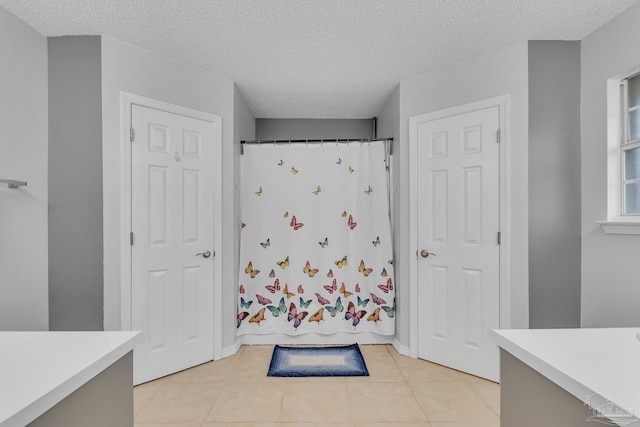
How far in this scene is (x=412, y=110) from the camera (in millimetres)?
2873

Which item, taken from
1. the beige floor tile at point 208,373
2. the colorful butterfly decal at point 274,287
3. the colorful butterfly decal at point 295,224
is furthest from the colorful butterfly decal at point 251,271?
the beige floor tile at point 208,373

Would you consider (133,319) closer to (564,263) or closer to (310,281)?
(310,281)

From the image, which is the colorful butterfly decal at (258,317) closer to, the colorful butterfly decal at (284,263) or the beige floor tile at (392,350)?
the colorful butterfly decal at (284,263)

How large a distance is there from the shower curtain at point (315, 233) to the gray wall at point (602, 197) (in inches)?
58.8

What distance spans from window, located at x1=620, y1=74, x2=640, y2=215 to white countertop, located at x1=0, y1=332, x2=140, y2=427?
107 inches

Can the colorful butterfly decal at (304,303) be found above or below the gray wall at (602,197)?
below

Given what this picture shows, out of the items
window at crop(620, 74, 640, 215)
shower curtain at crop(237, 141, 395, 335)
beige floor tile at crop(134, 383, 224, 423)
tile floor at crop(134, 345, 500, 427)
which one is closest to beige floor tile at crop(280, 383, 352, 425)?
tile floor at crop(134, 345, 500, 427)

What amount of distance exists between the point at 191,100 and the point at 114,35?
2.06 feet

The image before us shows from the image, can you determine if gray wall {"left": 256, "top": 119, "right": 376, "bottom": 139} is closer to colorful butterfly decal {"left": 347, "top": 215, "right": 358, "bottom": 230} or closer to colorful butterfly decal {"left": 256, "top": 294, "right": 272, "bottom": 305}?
colorful butterfly decal {"left": 347, "top": 215, "right": 358, "bottom": 230}

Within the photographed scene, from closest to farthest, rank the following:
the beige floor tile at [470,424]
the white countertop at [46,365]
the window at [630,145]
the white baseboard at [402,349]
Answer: the white countertop at [46,365] → the beige floor tile at [470,424] → the window at [630,145] → the white baseboard at [402,349]

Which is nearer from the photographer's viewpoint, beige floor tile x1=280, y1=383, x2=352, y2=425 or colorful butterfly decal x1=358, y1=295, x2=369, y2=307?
beige floor tile x1=280, y1=383, x2=352, y2=425

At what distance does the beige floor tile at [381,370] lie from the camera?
2.45 m

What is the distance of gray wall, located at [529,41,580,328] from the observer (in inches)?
90.3

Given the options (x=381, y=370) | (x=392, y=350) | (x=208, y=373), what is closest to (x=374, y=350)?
(x=392, y=350)
